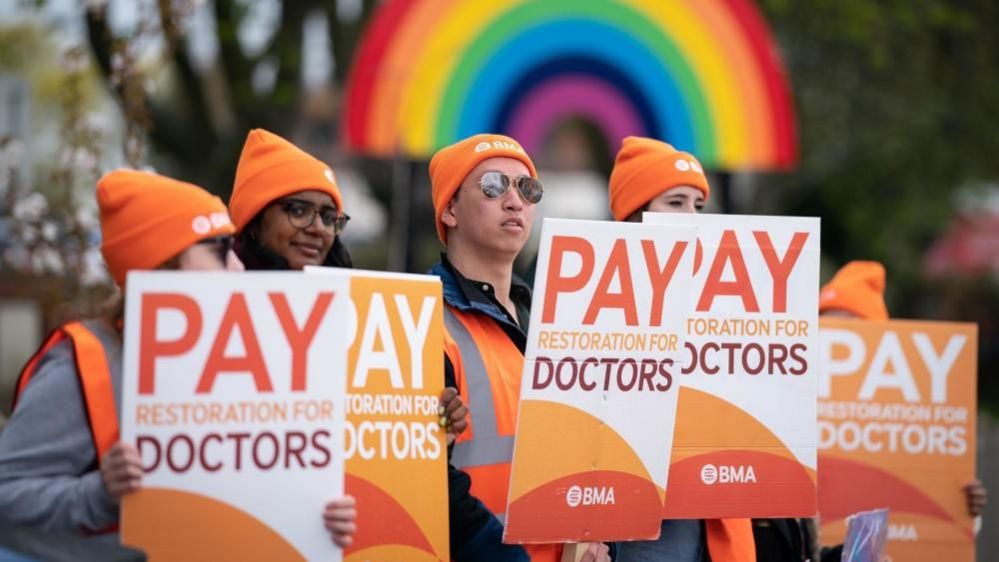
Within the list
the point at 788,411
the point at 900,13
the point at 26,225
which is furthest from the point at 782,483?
the point at 900,13

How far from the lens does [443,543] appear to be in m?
3.98

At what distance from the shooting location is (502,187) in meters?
4.47

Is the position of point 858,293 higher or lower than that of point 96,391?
higher

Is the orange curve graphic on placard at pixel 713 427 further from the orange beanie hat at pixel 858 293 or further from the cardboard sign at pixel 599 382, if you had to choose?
the orange beanie hat at pixel 858 293

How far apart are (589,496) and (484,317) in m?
0.58

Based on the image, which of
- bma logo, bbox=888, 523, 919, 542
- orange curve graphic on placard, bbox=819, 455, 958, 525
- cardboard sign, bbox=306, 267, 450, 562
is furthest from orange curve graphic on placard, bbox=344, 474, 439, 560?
bma logo, bbox=888, 523, 919, 542

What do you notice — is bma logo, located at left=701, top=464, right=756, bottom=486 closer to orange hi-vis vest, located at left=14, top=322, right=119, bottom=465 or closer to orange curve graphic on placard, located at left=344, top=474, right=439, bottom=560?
orange curve graphic on placard, located at left=344, top=474, right=439, bottom=560

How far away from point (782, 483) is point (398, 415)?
3.99ft

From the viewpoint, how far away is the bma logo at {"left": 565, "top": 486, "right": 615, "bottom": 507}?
4188 mm

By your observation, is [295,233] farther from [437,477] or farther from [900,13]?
[900,13]

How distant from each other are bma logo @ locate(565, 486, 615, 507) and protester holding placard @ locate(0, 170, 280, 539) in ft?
3.71

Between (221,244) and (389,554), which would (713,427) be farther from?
(221,244)

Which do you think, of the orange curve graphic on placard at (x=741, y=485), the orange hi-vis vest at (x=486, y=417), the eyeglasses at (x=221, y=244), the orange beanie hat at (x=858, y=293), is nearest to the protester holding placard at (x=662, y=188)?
the orange curve graphic on placard at (x=741, y=485)

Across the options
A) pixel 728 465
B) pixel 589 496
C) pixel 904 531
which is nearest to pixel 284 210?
pixel 589 496
